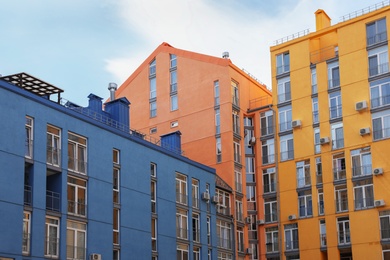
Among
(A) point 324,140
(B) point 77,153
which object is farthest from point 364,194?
(B) point 77,153

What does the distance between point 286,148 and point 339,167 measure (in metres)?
5.06

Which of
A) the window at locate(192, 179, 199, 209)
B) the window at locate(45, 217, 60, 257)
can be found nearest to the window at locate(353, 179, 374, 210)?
the window at locate(192, 179, 199, 209)

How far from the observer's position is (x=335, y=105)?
54500mm

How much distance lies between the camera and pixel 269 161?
190 feet

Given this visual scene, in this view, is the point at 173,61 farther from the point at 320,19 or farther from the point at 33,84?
the point at 33,84

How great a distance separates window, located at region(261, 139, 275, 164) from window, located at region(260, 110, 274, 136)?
0.75 metres

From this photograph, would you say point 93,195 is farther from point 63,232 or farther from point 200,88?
point 200,88

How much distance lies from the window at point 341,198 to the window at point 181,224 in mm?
11935

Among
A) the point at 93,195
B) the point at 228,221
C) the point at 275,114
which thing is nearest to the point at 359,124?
the point at 275,114

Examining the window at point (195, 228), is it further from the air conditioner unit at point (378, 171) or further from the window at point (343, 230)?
the air conditioner unit at point (378, 171)

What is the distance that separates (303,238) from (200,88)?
49.4 feet

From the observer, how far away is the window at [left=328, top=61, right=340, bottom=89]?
180 ft

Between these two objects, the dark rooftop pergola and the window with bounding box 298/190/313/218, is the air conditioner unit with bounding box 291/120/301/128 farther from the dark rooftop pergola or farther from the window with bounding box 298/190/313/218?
the dark rooftop pergola

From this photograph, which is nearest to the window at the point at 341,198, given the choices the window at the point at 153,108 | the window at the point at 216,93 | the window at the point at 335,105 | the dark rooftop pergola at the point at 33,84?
the window at the point at 335,105
